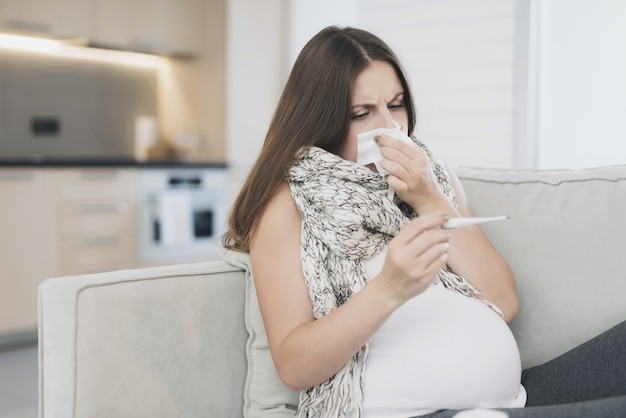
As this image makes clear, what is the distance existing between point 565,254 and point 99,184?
3015mm

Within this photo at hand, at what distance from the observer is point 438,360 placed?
1196 mm

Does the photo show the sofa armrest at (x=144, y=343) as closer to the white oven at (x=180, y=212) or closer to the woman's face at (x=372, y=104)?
the woman's face at (x=372, y=104)

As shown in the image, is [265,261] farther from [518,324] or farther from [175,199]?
[175,199]

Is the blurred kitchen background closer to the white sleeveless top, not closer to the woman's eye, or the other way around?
the woman's eye

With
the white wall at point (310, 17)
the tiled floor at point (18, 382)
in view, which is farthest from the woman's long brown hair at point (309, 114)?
the white wall at point (310, 17)

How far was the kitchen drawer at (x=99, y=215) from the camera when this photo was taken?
389cm

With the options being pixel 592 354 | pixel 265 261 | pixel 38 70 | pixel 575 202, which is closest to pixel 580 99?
pixel 575 202

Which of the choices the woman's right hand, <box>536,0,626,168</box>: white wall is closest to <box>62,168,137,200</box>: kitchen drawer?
<box>536,0,626,168</box>: white wall

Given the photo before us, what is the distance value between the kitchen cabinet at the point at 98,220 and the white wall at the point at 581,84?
2262mm

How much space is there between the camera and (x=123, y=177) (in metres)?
4.08

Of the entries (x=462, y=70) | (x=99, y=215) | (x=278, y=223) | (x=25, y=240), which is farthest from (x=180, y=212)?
(x=278, y=223)

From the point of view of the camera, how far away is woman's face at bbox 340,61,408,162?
4.47 ft

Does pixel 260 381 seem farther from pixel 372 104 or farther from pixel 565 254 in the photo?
pixel 565 254

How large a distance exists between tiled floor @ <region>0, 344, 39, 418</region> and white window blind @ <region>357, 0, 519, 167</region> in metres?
2.19
